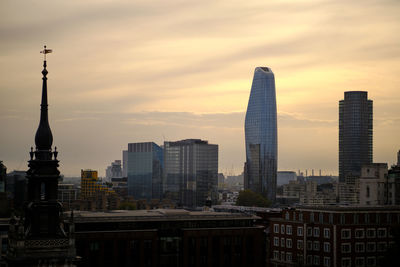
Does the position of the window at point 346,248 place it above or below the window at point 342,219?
below

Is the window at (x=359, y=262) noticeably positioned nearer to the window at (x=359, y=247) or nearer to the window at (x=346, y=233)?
the window at (x=359, y=247)

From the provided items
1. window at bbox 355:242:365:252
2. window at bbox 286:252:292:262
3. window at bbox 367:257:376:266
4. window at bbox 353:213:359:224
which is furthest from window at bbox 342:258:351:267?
window at bbox 286:252:292:262

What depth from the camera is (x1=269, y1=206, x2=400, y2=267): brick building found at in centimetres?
11278

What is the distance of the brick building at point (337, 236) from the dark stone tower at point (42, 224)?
2779 inches

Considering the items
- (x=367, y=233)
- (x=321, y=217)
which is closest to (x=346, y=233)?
(x=367, y=233)

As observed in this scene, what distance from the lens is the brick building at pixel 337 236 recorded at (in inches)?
4440

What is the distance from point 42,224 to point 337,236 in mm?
72367

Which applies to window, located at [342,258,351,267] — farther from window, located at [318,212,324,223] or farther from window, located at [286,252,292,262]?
window, located at [286,252,292,262]

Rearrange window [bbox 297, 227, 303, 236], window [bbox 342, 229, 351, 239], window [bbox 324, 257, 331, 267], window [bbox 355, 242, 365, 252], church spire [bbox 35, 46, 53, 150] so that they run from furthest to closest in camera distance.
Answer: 1. window [bbox 297, 227, 303, 236]
2. window [bbox 355, 242, 365, 252]
3. window [bbox 342, 229, 351, 239]
4. window [bbox 324, 257, 331, 267]
5. church spire [bbox 35, 46, 53, 150]

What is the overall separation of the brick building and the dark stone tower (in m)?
70.6

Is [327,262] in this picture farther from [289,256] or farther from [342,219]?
[289,256]

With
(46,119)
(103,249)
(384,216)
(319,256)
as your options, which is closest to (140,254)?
(103,249)

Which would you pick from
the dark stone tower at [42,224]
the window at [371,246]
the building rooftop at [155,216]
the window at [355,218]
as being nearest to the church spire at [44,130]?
the dark stone tower at [42,224]

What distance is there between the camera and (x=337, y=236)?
368 feet
